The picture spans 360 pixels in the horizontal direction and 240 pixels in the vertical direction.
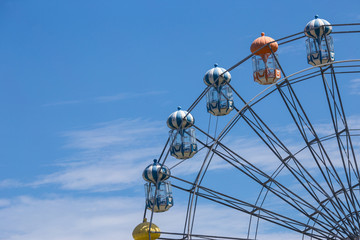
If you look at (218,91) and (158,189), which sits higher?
(218,91)

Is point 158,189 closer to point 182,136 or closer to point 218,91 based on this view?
point 182,136

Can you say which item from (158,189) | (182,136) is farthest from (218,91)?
(158,189)

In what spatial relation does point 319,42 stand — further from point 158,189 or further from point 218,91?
point 158,189

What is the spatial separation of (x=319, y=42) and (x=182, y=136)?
22.0 feet

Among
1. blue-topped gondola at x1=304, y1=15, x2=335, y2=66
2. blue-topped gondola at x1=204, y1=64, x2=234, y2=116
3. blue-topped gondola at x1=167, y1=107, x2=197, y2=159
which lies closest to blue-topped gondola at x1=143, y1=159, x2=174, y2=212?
blue-topped gondola at x1=167, y1=107, x2=197, y2=159

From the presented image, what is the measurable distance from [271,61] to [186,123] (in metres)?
4.27

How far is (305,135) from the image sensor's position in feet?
120

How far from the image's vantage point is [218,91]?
122 ft

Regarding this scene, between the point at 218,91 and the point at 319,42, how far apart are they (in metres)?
4.56

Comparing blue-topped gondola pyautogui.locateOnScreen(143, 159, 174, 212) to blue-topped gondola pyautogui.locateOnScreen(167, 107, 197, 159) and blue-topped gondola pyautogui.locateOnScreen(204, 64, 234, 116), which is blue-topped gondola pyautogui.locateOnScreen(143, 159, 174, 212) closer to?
blue-topped gondola pyautogui.locateOnScreen(167, 107, 197, 159)

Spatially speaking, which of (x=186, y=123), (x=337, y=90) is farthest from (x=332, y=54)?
(x=186, y=123)

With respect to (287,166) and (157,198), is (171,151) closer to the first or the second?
(157,198)

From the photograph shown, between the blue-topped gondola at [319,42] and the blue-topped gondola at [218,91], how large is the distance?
3.55 meters

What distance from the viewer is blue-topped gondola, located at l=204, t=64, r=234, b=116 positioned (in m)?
37.1
